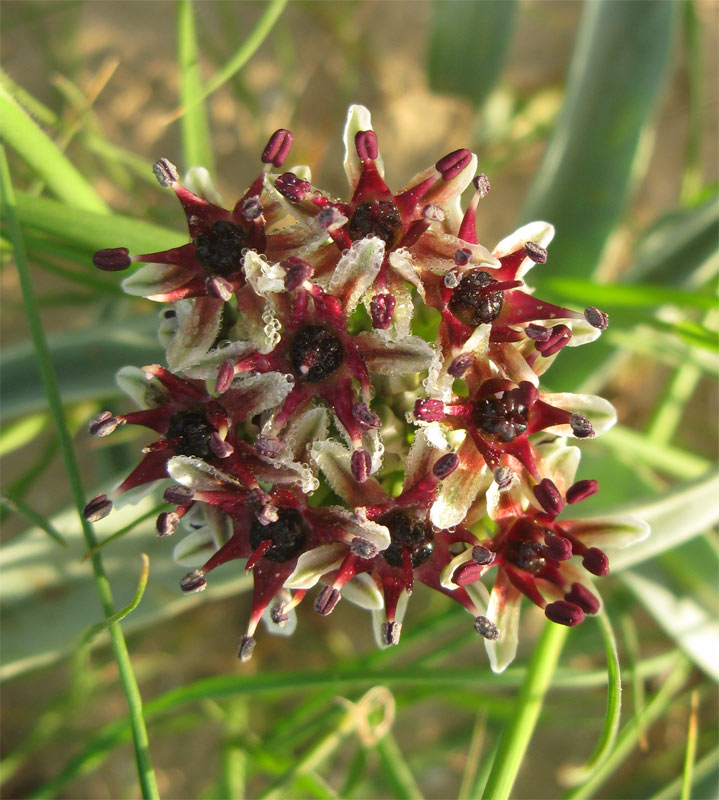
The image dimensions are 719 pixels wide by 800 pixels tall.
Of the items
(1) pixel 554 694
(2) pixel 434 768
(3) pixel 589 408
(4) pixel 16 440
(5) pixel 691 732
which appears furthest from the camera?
(2) pixel 434 768

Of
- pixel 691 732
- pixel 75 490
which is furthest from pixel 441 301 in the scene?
pixel 691 732

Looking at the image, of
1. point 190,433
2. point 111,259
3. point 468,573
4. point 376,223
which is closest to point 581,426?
point 468,573

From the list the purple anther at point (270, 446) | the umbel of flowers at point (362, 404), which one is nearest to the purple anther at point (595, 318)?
the umbel of flowers at point (362, 404)

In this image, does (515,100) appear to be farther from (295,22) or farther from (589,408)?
(589,408)

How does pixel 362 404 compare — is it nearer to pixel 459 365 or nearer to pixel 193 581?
pixel 459 365

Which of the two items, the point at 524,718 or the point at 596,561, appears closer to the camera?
the point at 596,561

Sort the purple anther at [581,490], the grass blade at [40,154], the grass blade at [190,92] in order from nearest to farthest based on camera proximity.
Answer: the purple anther at [581,490]
the grass blade at [40,154]
the grass blade at [190,92]

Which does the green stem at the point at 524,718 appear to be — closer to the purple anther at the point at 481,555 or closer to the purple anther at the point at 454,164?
the purple anther at the point at 481,555
